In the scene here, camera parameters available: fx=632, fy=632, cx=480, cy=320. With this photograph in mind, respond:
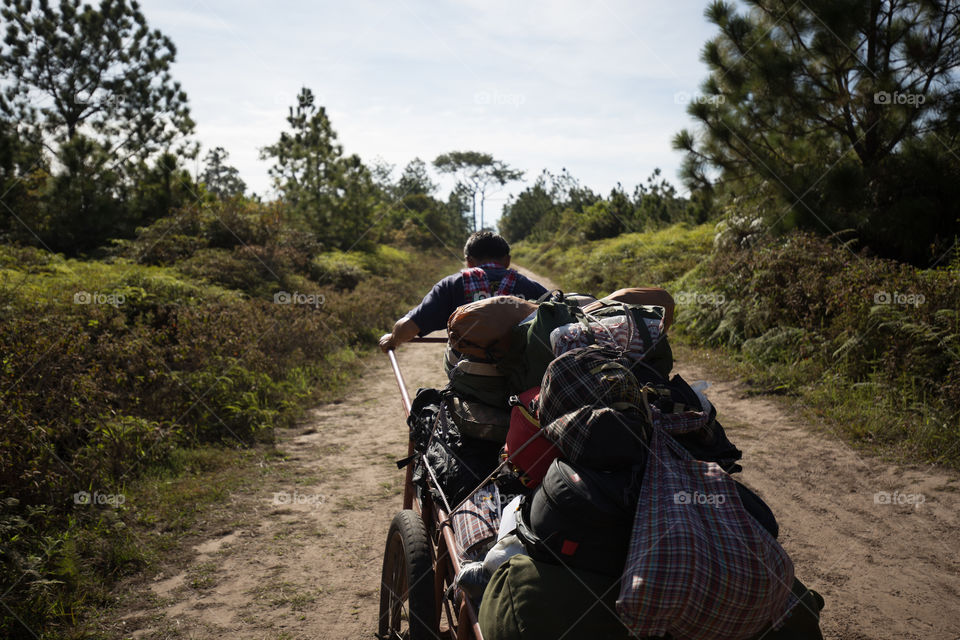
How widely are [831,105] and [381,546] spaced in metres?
8.95

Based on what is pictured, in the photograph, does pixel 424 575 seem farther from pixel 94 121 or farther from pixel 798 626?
pixel 94 121

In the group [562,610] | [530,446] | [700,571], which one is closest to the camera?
[700,571]

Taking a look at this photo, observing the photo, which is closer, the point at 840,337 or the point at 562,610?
the point at 562,610

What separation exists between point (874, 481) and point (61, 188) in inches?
578

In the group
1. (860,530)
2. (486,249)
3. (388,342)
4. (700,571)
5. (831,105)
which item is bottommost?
Result: (860,530)

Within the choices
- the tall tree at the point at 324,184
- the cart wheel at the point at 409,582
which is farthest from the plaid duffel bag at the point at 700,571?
the tall tree at the point at 324,184

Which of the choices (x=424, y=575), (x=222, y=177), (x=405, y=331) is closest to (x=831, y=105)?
(x=405, y=331)

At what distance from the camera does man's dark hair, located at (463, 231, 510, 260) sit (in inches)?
139

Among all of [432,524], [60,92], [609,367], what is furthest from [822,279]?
[60,92]

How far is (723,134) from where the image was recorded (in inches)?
423

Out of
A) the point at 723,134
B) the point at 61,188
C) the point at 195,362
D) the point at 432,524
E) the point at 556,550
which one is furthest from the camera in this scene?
the point at 61,188

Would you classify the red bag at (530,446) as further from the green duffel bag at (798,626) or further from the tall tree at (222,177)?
the tall tree at (222,177)

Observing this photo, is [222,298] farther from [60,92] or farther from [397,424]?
[60,92]

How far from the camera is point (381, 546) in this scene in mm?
4281
